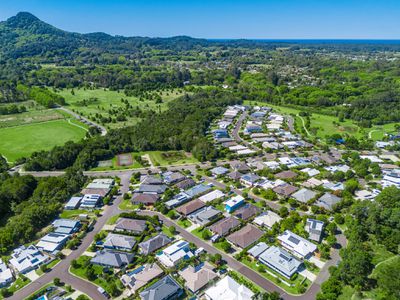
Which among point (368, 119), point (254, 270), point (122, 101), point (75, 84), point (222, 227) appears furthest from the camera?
point (75, 84)

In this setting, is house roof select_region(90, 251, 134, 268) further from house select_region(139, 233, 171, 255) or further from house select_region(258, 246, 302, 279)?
house select_region(258, 246, 302, 279)

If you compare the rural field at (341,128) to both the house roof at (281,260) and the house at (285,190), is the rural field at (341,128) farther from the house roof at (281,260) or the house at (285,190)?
the house roof at (281,260)

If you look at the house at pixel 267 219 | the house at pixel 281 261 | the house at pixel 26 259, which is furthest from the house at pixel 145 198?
the house at pixel 281 261

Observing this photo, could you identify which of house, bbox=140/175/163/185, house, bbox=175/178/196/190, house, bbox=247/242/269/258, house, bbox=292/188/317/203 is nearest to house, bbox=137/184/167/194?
house, bbox=140/175/163/185

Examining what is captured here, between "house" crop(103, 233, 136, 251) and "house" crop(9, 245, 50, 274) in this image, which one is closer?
"house" crop(9, 245, 50, 274)

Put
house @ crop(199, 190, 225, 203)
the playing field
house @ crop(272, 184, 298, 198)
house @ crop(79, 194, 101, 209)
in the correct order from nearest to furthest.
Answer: house @ crop(79, 194, 101, 209), house @ crop(199, 190, 225, 203), house @ crop(272, 184, 298, 198), the playing field

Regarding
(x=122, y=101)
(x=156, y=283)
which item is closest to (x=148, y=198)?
(x=156, y=283)

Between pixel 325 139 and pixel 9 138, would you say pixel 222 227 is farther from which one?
pixel 9 138
